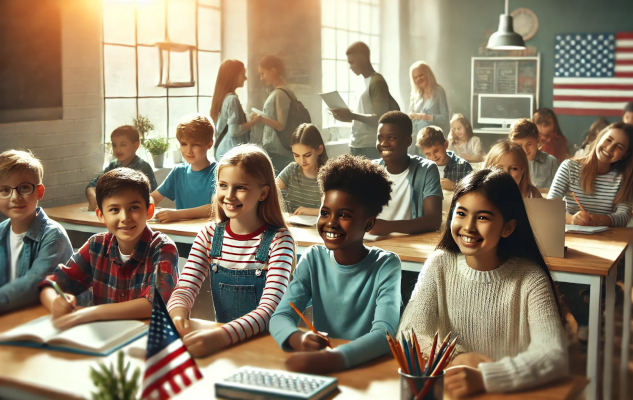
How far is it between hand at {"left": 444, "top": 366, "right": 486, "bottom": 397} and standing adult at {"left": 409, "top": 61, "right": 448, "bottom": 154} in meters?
2.70

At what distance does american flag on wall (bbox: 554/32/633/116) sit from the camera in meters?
3.66

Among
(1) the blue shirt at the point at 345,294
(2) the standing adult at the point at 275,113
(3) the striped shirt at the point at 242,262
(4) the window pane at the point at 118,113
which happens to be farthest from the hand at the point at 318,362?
(4) the window pane at the point at 118,113

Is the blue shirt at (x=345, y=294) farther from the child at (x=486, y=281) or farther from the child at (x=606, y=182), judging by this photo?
the child at (x=606, y=182)

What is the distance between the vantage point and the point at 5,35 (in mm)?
3502

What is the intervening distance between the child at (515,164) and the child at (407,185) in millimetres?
278

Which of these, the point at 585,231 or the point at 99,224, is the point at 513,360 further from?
the point at 99,224

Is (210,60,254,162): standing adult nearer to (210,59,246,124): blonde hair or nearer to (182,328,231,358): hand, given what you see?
(210,59,246,124): blonde hair

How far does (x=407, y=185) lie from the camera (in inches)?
122

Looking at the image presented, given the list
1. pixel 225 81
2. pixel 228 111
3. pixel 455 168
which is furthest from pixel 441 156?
pixel 225 81

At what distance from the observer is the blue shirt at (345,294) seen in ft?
5.40

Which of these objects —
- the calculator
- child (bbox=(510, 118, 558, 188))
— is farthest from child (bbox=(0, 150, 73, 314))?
child (bbox=(510, 118, 558, 188))

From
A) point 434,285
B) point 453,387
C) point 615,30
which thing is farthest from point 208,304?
point 615,30

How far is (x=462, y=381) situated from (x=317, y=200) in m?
2.31

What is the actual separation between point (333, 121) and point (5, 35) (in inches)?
74.4
